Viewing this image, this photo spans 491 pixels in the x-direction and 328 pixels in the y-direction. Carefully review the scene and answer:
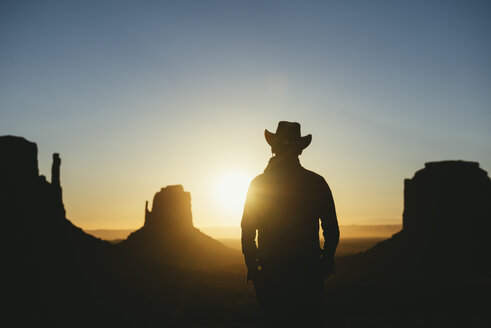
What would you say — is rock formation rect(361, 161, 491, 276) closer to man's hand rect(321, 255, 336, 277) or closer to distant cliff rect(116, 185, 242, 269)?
distant cliff rect(116, 185, 242, 269)

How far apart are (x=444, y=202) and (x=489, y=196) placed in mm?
7589

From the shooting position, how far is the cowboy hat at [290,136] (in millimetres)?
4863

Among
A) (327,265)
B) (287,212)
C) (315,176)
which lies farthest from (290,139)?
(327,265)

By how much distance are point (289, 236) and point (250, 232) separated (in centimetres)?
47

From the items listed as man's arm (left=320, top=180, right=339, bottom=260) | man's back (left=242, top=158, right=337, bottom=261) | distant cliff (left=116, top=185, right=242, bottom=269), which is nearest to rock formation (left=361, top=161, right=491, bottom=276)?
distant cliff (left=116, top=185, right=242, bottom=269)

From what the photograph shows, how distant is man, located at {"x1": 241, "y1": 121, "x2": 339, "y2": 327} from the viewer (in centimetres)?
460

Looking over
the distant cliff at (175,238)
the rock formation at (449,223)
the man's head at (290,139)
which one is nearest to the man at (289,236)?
the man's head at (290,139)

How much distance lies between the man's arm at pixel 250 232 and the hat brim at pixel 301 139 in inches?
25.5

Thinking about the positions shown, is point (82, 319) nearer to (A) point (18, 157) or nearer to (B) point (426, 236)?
(A) point (18, 157)

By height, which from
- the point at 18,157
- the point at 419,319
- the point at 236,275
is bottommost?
the point at 236,275

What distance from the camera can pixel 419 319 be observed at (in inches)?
1433

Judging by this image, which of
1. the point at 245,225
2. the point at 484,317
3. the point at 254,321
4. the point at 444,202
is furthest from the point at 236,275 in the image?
the point at 245,225

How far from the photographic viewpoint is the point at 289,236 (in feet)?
15.4

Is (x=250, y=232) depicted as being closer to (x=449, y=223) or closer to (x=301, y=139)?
(x=301, y=139)
